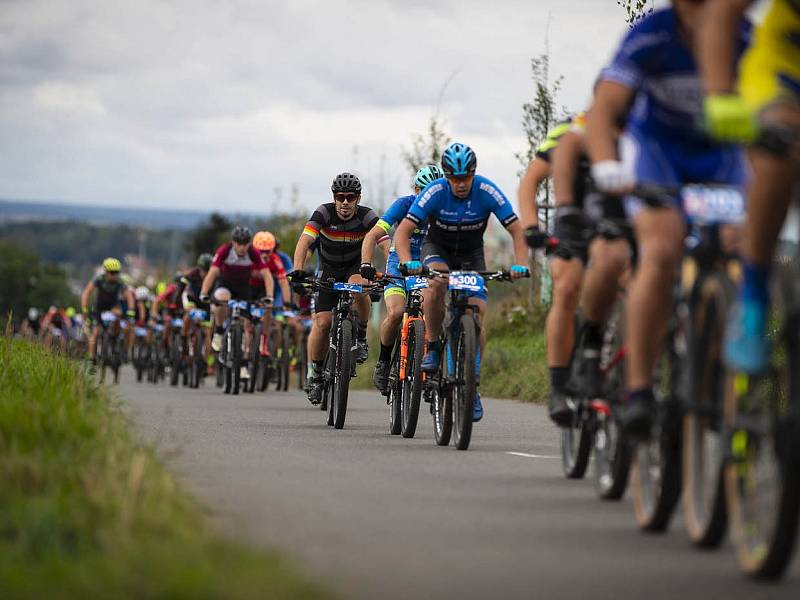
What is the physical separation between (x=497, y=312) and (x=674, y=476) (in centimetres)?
2077

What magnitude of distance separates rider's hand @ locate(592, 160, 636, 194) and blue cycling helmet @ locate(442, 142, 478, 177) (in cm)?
603

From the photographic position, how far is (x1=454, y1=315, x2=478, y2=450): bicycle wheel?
12117 mm

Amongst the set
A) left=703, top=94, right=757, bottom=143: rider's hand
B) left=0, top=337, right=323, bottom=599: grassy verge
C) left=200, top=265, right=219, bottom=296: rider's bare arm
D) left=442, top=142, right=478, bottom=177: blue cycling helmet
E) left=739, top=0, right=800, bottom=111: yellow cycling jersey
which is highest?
left=442, top=142, right=478, bottom=177: blue cycling helmet

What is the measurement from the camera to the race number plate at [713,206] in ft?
21.5

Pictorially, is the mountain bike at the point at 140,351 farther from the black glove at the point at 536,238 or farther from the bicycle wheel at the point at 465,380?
the black glove at the point at 536,238

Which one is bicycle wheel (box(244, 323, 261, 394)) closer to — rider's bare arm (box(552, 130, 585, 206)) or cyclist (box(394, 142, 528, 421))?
cyclist (box(394, 142, 528, 421))

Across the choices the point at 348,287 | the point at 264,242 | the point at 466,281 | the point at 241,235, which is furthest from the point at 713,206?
the point at 264,242

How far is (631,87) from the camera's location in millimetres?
7496

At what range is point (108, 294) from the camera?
33969mm

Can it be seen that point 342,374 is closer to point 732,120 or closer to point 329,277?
point 329,277

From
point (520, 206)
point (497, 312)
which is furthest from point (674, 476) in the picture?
point (497, 312)

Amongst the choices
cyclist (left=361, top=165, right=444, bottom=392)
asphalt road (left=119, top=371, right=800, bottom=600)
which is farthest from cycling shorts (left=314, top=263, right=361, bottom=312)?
asphalt road (left=119, top=371, right=800, bottom=600)

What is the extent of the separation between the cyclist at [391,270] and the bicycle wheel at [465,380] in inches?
90.8

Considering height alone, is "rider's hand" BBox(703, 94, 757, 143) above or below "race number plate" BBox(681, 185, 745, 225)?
above
